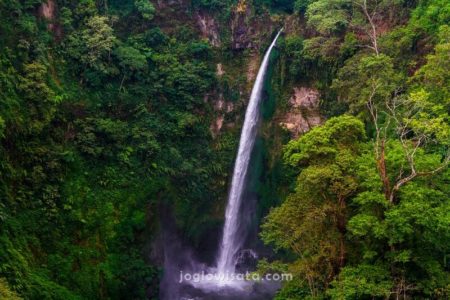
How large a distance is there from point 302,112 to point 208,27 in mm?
6529

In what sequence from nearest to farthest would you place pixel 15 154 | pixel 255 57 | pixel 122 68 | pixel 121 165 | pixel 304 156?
pixel 304 156, pixel 15 154, pixel 121 165, pixel 122 68, pixel 255 57

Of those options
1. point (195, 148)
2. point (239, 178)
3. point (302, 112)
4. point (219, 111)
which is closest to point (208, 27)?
point (219, 111)

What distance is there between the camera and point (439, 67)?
52.9 feet

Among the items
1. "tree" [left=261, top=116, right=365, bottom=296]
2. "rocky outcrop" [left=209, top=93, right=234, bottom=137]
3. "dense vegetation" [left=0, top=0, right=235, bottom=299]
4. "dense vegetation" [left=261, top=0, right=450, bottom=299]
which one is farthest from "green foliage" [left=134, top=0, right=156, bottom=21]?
"tree" [left=261, top=116, right=365, bottom=296]

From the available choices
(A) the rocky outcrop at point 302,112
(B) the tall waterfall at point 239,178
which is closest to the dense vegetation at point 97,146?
(B) the tall waterfall at point 239,178

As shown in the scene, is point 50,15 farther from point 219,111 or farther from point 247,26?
point 247,26

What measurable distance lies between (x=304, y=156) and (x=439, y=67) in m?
5.91

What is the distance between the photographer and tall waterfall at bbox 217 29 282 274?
2300 centimetres

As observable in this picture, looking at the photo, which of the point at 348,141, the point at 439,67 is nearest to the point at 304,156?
the point at 348,141

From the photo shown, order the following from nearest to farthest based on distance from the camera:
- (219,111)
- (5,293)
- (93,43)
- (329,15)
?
(5,293) → (93,43) → (329,15) → (219,111)

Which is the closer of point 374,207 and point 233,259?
point 374,207

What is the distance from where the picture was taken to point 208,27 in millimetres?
25594

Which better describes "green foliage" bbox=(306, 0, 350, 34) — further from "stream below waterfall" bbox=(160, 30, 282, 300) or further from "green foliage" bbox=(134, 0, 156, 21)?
"green foliage" bbox=(134, 0, 156, 21)

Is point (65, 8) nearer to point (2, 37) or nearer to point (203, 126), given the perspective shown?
point (2, 37)
